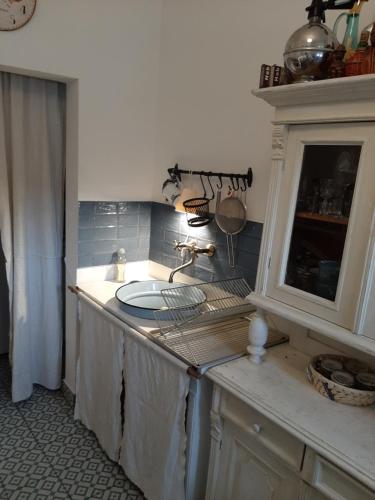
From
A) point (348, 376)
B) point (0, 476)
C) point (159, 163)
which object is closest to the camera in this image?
point (348, 376)

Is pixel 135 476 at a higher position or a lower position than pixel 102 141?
lower

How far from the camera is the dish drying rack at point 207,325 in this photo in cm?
140

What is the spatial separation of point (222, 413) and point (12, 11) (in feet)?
6.21

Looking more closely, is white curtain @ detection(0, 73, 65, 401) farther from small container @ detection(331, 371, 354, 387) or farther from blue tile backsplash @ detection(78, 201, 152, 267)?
small container @ detection(331, 371, 354, 387)

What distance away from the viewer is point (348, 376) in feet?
3.96

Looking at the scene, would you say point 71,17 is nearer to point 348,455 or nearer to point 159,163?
point 159,163

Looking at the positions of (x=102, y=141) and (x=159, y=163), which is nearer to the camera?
(x=102, y=141)

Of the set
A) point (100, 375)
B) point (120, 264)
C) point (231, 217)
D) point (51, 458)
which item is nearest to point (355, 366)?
point (231, 217)

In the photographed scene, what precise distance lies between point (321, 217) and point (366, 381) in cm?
54

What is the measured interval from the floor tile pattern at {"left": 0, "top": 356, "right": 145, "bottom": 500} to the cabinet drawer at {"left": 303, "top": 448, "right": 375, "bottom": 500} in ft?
3.40

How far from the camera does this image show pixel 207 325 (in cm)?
162

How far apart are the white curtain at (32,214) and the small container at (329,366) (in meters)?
1.62

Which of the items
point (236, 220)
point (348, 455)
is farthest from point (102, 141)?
point (348, 455)

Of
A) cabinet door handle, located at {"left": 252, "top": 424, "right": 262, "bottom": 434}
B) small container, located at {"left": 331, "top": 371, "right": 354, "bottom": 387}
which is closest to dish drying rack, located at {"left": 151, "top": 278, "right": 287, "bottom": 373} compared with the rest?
cabinet door handle, located at {"left": 252, "top": 424, "right": 262, "bottom": 434}
